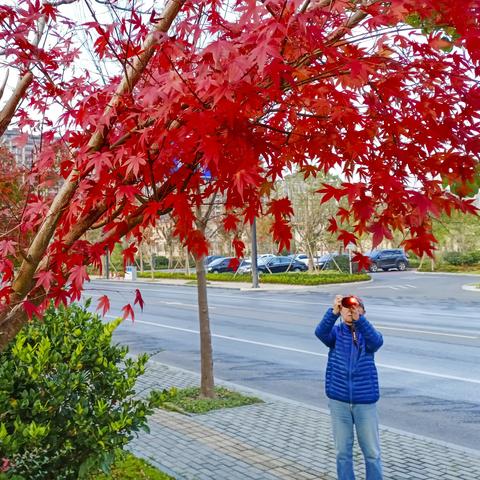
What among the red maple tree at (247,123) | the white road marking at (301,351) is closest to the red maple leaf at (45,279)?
the red maple tree at (247,123)

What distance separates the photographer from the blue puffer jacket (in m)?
4.07

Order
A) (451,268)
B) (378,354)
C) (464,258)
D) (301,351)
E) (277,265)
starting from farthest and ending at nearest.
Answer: (277,265), (464,258), (451,268), (301,351), (378,354)

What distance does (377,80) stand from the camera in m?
3.04

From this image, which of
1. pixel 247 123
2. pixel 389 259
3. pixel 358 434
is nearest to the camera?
pixel 247 123

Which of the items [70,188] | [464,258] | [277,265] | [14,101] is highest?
[14,101]

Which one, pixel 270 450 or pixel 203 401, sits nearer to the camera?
pixel 270 450

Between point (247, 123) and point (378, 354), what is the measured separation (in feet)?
29.1

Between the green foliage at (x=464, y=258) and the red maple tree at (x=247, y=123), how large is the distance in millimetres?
41749

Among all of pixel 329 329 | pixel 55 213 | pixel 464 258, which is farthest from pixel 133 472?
pixel 464 258

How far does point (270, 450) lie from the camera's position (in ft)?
17.7

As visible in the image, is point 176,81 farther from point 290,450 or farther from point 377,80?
point 290,450

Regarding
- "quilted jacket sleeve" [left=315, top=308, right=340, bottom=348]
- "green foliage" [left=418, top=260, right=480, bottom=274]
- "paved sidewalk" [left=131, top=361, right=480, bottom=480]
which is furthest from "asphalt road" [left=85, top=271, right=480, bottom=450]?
"green foliage" [left=418, top=260, right=480, bottom=274]

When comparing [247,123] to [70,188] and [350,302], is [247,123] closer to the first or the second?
[70,188]

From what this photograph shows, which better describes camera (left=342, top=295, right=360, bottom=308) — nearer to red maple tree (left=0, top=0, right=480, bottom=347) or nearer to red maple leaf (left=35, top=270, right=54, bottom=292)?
red maple tree (left=0, top=0, right=480, bottom=347)
